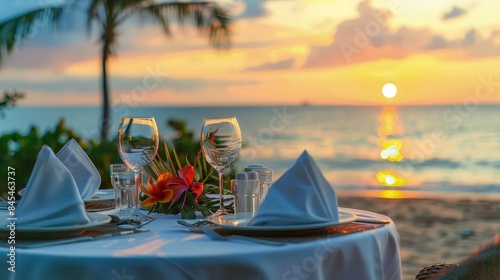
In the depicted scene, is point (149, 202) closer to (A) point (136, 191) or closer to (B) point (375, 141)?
(A) point (136, 191)

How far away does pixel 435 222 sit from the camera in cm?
1154

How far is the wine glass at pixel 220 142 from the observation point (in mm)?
2588

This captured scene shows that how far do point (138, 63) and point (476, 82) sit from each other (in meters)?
13.4

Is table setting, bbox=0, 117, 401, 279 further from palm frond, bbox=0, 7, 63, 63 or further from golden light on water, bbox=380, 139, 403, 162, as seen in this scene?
golden light on water, bbox=380, 139, 403, 162

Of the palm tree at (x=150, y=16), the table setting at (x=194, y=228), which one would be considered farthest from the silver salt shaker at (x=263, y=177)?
the palm tree at (x=150, y=16)

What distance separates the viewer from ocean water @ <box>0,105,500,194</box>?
64.5 ft

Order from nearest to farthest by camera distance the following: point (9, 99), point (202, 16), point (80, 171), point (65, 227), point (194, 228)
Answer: point (65, 227)
point (194, 228)
point (80, 171)
point (9, 99)
point (202, 16)

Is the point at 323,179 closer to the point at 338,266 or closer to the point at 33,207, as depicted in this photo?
the point at 338,266

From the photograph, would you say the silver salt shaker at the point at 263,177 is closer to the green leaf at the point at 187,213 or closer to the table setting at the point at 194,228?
the table setting at the point at 194,228

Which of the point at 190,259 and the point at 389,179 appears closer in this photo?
the point at 190,259

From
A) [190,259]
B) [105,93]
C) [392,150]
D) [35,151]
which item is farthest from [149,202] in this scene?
[392,150]

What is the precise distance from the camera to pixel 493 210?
43.2 feet

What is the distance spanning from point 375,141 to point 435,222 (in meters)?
18.8

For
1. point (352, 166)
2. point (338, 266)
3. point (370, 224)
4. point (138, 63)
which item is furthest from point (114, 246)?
point (138, 63)
